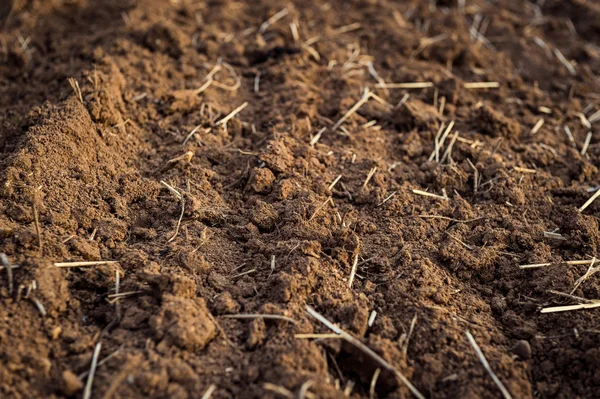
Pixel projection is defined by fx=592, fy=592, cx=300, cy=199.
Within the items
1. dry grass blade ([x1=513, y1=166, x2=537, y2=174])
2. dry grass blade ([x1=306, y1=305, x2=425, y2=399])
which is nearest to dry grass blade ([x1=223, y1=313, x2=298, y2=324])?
dry grass blade ([x1=306, y1=305, x2=425, y2=399])

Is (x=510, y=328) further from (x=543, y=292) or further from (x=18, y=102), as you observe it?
(x=18, y=102)

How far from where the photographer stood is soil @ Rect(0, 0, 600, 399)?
8.17 ft

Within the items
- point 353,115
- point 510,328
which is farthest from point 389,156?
point 510,328

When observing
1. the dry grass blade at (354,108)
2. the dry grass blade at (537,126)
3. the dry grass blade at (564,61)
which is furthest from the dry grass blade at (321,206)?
the dry grass blade at (564,61)

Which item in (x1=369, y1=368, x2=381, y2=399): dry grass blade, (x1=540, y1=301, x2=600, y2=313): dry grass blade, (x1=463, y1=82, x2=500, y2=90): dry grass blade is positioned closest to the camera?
(x1=369, y1=368, x2=381, y2=399): dry grass blade

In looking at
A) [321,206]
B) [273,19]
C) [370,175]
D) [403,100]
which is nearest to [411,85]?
[403,100]

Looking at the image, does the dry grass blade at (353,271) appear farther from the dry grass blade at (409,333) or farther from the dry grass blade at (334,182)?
the dry grass blade at (334,182)

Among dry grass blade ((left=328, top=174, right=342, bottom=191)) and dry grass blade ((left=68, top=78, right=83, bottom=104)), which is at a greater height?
dry grass blade ((left=68, top=78, right=83, bottom=104))

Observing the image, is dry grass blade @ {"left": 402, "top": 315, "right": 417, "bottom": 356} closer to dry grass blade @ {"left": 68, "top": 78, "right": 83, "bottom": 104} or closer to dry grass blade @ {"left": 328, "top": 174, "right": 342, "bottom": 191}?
dry grass blade @ {"left": 328, "top": 174, "right": 342, "bottom": 191}

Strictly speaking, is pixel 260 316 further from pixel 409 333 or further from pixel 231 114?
pixel 231 114

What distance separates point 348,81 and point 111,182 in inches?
77.4

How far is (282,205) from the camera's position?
10.7ft

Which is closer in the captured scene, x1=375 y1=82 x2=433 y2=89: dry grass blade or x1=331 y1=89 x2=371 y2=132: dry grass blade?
x1=331 y1=89 x2=371 y2=132: dry grass blade

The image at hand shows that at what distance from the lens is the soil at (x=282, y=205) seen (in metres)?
2.49
